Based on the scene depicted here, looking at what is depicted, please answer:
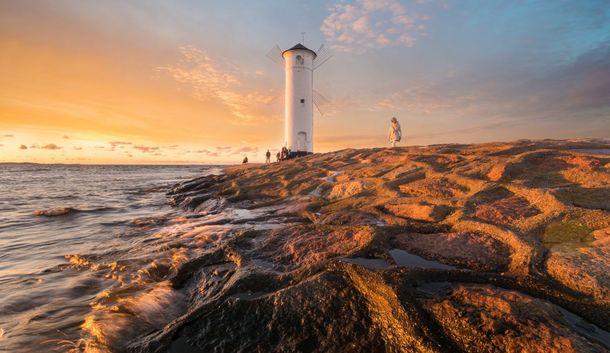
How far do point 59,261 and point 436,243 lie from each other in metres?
7.76

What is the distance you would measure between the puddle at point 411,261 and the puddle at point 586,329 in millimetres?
1134

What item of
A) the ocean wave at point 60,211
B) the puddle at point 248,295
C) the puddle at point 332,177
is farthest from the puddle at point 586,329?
the ocean wave at point 60,211

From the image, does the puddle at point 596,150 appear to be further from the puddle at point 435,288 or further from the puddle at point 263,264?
the puddle at point 263,264

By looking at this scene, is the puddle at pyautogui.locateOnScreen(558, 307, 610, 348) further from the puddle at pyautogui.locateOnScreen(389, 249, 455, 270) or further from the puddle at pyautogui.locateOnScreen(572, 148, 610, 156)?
the puddle at pyautogui.locateOnScreen(572, 148, 610, 156)

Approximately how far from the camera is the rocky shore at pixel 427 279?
2428 millimetres

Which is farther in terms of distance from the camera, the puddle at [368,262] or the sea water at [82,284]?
the sea water at [82,284]

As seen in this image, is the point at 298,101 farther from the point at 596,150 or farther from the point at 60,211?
the point at 596,150

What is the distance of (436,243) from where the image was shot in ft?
13.5

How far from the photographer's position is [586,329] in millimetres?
2322

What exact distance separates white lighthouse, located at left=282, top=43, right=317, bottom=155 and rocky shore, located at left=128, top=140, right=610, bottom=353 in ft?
86.1

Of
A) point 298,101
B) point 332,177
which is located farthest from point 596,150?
point 298,101

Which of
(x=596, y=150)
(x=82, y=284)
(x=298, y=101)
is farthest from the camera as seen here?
(x=298, y=101)

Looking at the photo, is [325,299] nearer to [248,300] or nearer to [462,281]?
[248,300]

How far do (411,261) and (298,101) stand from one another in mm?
29790
